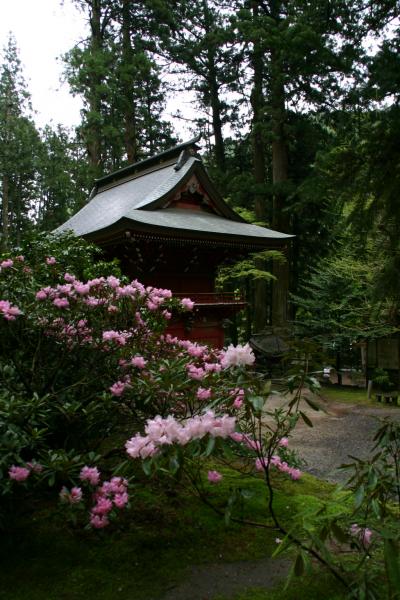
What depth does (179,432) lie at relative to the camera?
4.41 feet

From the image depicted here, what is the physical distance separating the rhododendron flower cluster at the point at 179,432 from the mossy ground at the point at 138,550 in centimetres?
84

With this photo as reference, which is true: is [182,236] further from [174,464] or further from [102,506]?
[174,464]

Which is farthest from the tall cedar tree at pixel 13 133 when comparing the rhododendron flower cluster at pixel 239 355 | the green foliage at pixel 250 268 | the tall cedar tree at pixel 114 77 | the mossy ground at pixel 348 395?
the rhododendron flower cluster at pixel 239 355

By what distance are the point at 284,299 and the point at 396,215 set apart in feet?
38.4

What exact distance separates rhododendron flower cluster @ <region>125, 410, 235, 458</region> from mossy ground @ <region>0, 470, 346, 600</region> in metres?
0.84

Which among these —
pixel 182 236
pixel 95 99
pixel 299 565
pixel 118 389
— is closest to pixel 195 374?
pixel 118 389

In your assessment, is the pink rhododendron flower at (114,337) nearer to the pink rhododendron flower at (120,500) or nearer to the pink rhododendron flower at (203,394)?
the pink rhododendron flower at (203,394)

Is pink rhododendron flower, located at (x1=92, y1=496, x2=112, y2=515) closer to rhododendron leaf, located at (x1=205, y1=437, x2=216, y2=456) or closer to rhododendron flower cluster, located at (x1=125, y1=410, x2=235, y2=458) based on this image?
rhododendron flower cluster, located at (x1=125, y1=410, x2=235, y2=458)

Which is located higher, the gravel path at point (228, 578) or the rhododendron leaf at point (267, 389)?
the rhododendron leaf at point (267, 389)

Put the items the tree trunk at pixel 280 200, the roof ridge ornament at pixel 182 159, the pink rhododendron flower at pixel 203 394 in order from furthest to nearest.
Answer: the tree trunk at pixel 280 200 < the roof ridge ornament at pixel 182 159 < the pink rhododendron flower at pixel 203 394

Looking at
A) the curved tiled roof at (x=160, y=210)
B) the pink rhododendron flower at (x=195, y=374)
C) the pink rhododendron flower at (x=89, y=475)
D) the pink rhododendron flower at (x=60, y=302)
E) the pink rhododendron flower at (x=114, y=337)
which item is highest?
the curved tiled roof at (x=160, y=210)

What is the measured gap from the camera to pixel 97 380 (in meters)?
2.84

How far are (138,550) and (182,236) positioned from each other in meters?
5.95

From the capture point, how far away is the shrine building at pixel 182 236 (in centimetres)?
790
